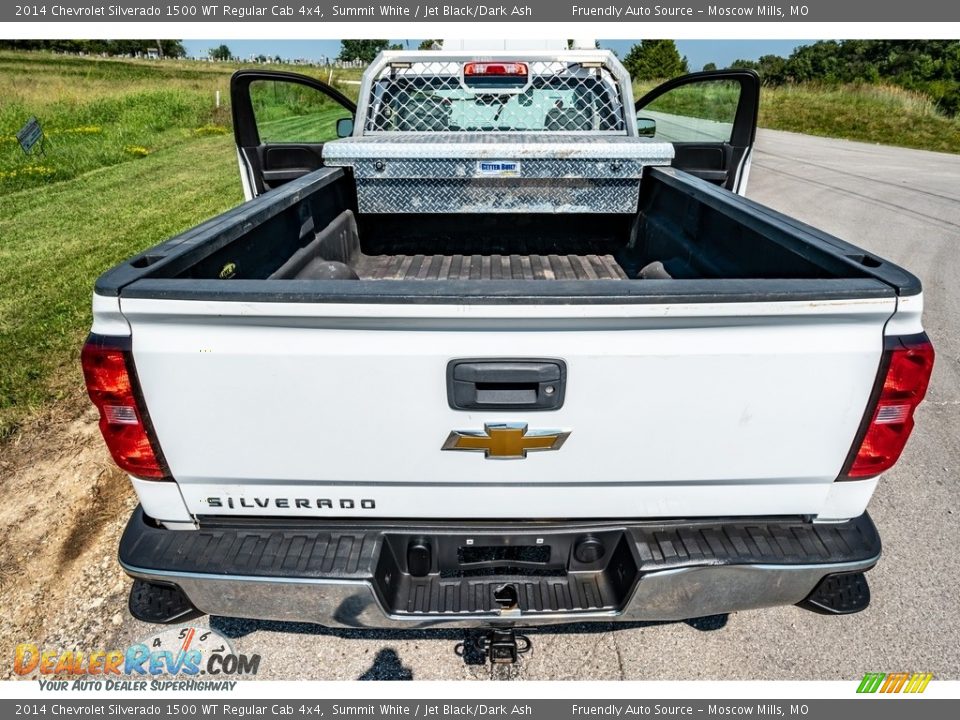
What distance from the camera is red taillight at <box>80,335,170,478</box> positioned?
5.26 ft

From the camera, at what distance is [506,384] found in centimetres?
165

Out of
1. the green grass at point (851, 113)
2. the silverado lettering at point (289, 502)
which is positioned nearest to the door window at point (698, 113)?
the green grass at point (851, 113)

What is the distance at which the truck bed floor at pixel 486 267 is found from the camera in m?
3.83

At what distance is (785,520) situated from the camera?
6.25 feet

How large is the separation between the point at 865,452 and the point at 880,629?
1.19 metres

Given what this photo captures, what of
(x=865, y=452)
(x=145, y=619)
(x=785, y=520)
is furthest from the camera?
(x=145, y=619)

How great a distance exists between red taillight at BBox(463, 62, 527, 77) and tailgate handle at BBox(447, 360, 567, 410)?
3374 millimetres

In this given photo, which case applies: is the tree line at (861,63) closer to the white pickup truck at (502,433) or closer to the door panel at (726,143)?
the door panel at (726,143)

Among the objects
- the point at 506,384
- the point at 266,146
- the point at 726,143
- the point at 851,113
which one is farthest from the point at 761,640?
the point at 851,113

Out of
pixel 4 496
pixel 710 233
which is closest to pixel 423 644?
pixel 710 233

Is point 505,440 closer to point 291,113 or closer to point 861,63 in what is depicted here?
point 291,113

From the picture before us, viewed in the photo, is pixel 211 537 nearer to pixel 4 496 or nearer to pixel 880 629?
pixel 4 496

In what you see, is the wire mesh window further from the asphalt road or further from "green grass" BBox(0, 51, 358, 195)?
"green grass" BBox(0, 51, 358, 195)

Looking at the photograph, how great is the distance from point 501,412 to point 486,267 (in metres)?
2.43
